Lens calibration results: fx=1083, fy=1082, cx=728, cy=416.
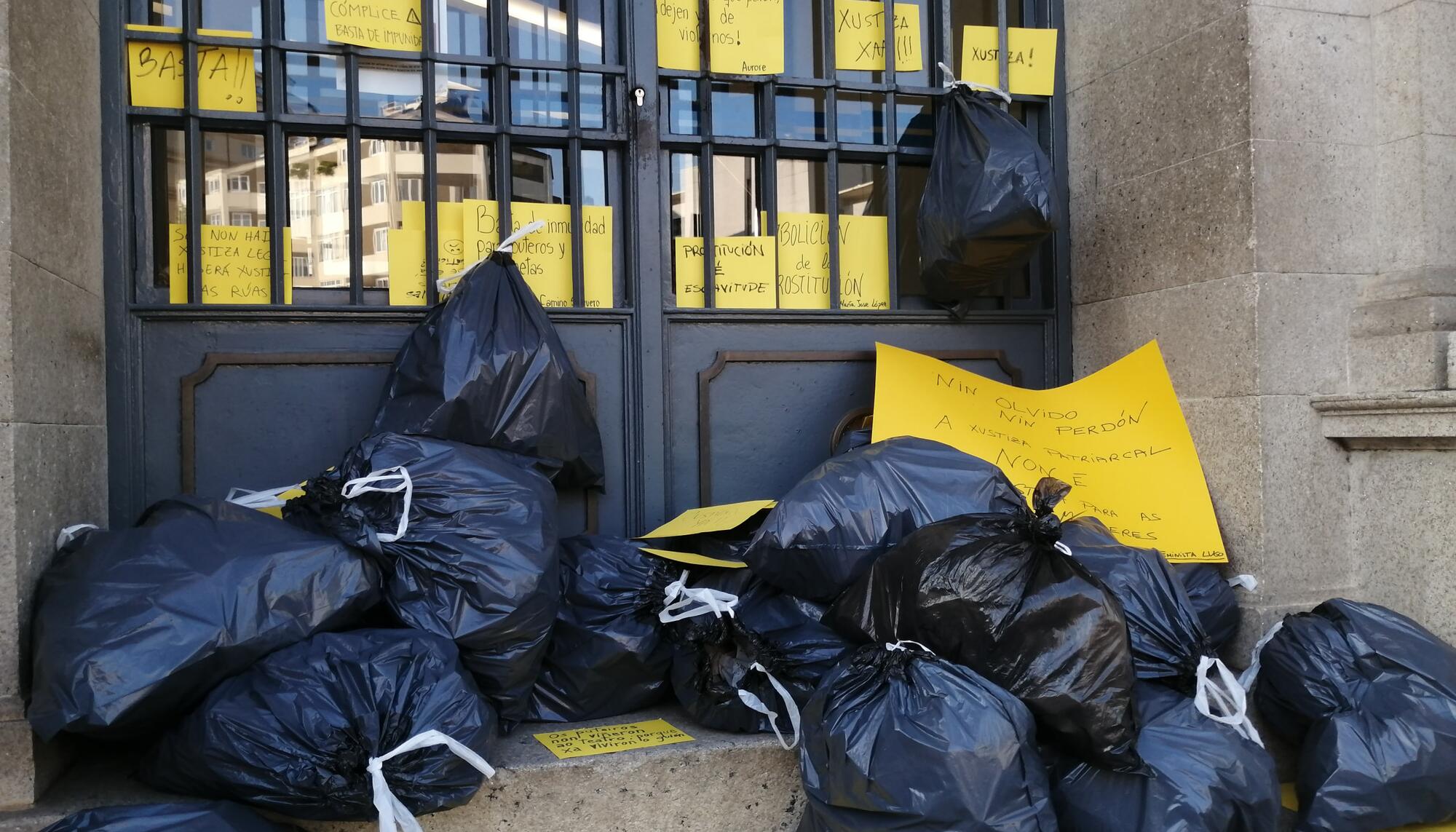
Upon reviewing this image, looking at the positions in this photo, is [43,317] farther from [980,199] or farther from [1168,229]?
[1168,229]

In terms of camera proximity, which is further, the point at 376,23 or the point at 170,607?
the point at 376,23

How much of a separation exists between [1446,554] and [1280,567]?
40 centimetres

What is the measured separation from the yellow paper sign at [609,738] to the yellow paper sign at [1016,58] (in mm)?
2178

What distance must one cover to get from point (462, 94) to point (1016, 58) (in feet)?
5.75

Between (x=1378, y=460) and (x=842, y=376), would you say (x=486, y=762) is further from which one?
(x=1378, y=460)

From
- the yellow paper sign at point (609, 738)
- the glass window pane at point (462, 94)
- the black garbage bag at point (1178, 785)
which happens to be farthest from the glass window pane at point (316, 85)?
the black garbage bag at point (1178, 785)

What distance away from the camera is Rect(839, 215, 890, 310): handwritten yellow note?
3402 mm

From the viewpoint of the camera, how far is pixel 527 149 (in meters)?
3.15

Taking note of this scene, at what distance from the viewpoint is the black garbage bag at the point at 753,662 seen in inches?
98.9

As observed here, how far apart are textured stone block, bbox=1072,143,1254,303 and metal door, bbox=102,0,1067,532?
0.45 ft

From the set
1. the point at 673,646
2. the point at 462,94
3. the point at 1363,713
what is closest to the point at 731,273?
the point at 462,94

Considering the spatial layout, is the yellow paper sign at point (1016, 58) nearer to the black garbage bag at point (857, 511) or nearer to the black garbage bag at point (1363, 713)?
the black garbage bag at point (857, 511)

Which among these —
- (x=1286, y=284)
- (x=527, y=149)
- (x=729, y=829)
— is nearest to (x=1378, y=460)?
(x=1286, y=284)

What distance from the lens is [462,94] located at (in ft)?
10.2
